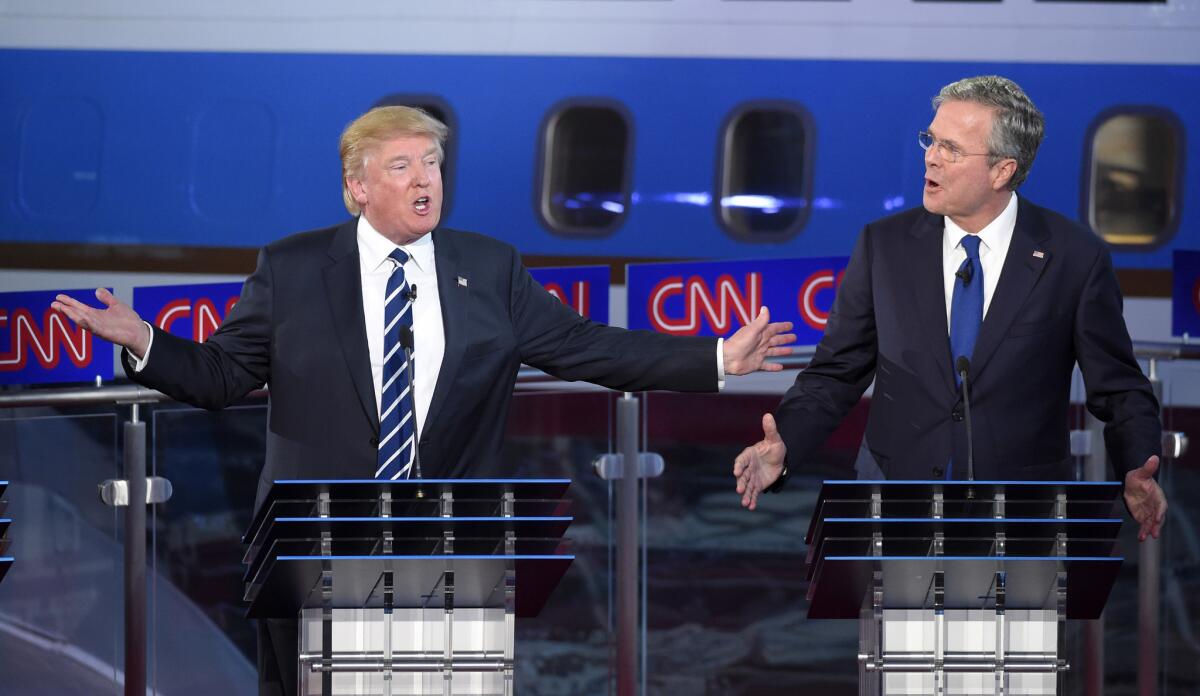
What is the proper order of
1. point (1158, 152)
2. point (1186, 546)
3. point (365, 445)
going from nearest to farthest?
point (365, 445) < point (1186, 546) < point (1158, 152)

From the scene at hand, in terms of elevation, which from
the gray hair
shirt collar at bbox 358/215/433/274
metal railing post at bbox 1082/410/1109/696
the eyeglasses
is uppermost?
the gray hair

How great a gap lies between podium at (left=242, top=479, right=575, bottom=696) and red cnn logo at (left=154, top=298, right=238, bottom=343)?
2.95 meters

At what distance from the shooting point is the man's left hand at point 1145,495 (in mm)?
3195

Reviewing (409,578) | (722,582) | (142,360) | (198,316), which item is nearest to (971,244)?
(409,578)

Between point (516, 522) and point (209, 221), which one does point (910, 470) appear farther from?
point (209, 221)

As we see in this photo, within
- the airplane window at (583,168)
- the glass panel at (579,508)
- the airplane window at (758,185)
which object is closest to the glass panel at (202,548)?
the glass panel at (579,508)

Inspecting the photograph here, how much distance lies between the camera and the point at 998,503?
2617 mm

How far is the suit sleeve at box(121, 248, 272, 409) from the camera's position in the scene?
10.5ft

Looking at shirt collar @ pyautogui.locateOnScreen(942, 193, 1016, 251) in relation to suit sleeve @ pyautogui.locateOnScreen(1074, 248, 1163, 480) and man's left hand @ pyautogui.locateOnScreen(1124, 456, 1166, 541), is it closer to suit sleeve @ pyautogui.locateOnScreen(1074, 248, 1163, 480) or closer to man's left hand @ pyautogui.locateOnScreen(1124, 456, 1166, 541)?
suit sleeve @ pyautogui.locateOnScreen(1074, 248, 1163, 480)

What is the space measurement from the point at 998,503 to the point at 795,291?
282 cm

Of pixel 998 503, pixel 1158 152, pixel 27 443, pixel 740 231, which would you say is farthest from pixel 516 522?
pixel 1158 152

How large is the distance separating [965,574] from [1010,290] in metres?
0.91

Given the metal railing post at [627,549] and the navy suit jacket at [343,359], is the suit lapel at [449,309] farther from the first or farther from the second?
the metal railing post at [627,549]

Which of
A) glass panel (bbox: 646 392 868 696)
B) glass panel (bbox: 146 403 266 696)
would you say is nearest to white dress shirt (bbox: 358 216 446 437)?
glass panel (bbox: 146 403 266 696)
